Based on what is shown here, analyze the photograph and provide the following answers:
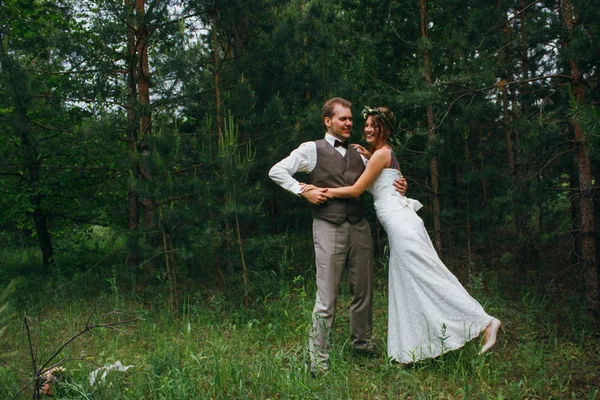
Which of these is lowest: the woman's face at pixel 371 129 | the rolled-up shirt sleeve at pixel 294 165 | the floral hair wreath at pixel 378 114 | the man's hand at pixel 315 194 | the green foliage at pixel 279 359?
the green foliage at pixel 279 359

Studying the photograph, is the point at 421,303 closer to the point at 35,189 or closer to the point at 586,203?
the point at 586,203

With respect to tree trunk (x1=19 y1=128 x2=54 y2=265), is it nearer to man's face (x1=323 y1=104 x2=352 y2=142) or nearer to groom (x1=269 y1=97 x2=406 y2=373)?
groom (x1=269 y1=97 x2=406 y2=373)

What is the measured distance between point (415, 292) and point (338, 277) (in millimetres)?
600

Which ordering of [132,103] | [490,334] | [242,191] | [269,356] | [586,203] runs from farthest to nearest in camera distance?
1. [132,103]
2. [242,191]
3. [586,203]
4. [269,356]
5. [490,334]

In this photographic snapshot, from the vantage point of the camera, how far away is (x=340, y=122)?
3.90 metres

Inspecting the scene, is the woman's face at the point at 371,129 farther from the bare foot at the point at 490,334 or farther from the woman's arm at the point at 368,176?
the bare foot at the point at 490,334

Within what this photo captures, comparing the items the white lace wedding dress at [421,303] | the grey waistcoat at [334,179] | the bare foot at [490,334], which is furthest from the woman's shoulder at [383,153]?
the bare foot at [490,334]

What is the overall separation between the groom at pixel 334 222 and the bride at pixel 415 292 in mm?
128

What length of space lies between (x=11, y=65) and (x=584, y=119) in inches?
235

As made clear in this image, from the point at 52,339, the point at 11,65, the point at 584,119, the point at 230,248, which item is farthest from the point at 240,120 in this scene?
the point at 584,119

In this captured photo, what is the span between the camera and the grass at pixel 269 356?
11.2ft

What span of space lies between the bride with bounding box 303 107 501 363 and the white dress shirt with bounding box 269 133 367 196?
154 millimetres

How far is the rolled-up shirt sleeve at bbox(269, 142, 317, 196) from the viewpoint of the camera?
12.7 ft

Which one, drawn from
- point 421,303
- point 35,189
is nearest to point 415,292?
point 421,303
